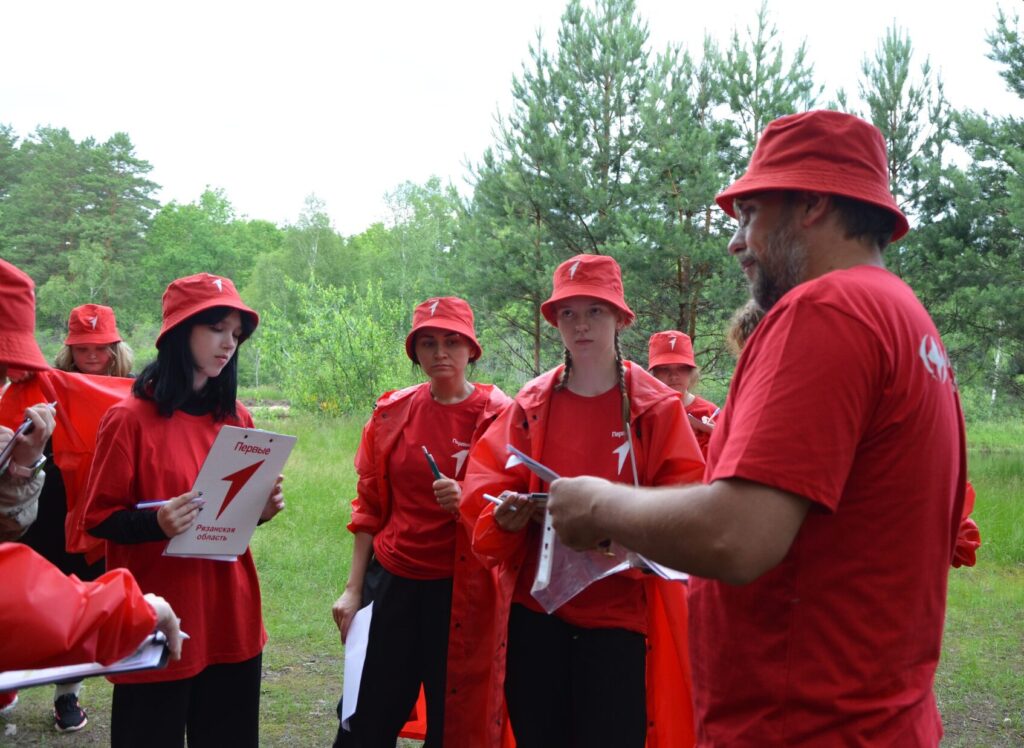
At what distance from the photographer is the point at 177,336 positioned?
338cm

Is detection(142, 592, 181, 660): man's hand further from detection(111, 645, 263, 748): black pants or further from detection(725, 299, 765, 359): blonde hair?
detection(725, 299, 765, 359): blonde hair

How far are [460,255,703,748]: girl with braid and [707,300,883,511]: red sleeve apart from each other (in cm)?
161

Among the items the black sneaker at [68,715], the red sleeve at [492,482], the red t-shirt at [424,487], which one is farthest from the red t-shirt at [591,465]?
the black sneaker at [68,715]

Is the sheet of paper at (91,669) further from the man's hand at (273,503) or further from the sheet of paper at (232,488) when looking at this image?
the man's hand at (273,503)

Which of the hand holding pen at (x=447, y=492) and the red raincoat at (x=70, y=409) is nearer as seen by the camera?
the hand holding pen at (x=447, y=492)

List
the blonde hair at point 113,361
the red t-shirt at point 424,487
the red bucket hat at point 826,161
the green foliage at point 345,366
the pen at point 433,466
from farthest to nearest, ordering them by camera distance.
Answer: the green foliage at point 345,366 → the blonde hair at point 113,361 → the red t-shirt at point 424,487 → the pen at point 433,466 → the red bucket hat at point 826,161

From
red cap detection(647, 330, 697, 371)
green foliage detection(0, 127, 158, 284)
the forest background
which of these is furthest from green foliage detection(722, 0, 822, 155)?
green foliage detection(0, 127, 158, 284)

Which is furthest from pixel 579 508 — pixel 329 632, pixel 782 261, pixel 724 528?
pixel 329 632

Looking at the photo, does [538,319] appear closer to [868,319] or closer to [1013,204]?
[1013,204]

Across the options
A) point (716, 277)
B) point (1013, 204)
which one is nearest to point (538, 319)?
point (716, 277)

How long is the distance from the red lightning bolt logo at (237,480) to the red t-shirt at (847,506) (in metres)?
2.08

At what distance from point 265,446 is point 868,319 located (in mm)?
2339

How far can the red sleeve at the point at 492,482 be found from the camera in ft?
10.9

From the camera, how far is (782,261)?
1841 mm
